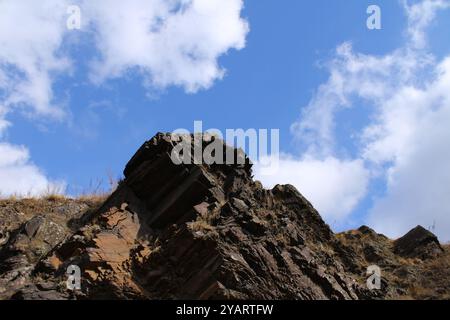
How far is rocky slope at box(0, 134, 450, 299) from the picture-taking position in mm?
13172

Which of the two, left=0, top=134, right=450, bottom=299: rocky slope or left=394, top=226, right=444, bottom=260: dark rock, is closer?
left=0, top=134, right=450, bottom=299: rocky slope

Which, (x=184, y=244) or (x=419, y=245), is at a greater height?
(x=419, y=245)

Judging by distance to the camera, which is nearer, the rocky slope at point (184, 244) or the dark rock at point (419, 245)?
the rocky slope at point (184, 244)

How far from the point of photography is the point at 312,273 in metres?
14.4

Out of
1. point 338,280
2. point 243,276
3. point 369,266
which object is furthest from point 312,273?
point 369,266

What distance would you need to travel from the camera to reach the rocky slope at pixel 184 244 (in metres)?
13.2

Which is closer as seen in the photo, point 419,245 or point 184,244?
point 184,244

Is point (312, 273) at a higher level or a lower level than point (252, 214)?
lower

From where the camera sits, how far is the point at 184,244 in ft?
45.7
